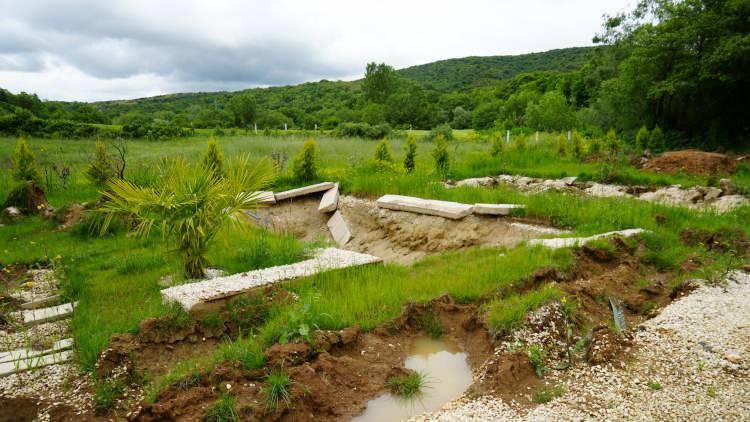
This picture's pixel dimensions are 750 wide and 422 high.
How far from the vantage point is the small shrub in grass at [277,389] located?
3052 millimetres

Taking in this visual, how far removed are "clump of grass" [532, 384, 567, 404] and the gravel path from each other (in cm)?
4

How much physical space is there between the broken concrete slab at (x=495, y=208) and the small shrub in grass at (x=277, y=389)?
509 cm

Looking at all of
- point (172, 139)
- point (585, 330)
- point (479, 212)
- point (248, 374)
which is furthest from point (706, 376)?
point (172, 139)

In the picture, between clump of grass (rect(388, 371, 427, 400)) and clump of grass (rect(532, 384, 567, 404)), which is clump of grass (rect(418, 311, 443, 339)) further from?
clump of grass (rect(532, 384, 567, 404))

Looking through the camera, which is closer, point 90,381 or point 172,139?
point 90,381

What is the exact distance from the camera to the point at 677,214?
723 centimetres

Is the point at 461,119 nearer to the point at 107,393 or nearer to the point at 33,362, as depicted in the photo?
the point at 33,362

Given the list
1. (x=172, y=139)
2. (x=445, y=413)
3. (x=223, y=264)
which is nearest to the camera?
(x=445, y=413)

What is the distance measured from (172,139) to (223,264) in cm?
2339

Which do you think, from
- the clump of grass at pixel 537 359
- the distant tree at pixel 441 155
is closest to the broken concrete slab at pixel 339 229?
the distant tree at pixel 441 155

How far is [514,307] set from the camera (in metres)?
4.15

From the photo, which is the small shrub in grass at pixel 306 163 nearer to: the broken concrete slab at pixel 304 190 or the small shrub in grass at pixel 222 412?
the broken concrete slab at pixel 304 190

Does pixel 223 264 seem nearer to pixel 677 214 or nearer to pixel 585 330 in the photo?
pixel 585 330

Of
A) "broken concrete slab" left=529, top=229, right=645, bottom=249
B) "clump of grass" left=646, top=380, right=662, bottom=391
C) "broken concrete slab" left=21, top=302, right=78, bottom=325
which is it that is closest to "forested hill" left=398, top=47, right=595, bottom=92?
"broken concrete slab" left=529, top=229, right=645, bottom=249
